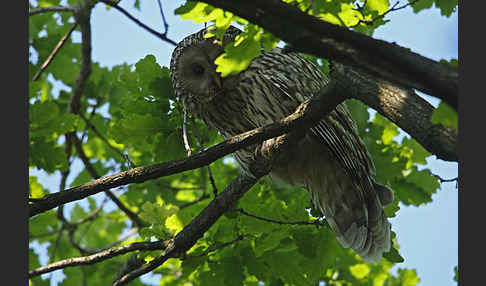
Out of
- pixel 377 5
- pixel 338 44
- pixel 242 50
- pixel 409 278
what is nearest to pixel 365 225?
pixel 377 5

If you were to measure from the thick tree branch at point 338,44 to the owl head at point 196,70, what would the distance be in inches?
83.2

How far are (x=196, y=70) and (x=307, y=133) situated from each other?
1.12m

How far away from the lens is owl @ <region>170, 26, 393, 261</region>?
381cm

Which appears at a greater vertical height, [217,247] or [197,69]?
[197,69]

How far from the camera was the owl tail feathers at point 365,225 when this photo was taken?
12.7ft

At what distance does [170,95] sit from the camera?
3.89 metres

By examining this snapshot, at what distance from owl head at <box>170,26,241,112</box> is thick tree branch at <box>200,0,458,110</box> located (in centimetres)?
211

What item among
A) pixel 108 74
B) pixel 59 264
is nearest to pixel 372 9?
pixel 59 264

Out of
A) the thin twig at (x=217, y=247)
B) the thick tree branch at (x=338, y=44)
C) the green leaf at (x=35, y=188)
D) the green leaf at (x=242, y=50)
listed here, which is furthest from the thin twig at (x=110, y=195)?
the thick tree branch at (x=338, y=44)

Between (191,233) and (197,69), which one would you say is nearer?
(191,233)

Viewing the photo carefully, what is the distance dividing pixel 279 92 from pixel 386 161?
109 centimetres

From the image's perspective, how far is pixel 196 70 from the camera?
14.1 ft

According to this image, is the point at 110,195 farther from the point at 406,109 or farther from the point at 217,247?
the point at 406,109

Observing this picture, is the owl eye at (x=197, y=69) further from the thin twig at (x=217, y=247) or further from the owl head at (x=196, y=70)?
the thin twig at (x=217, y=247)
